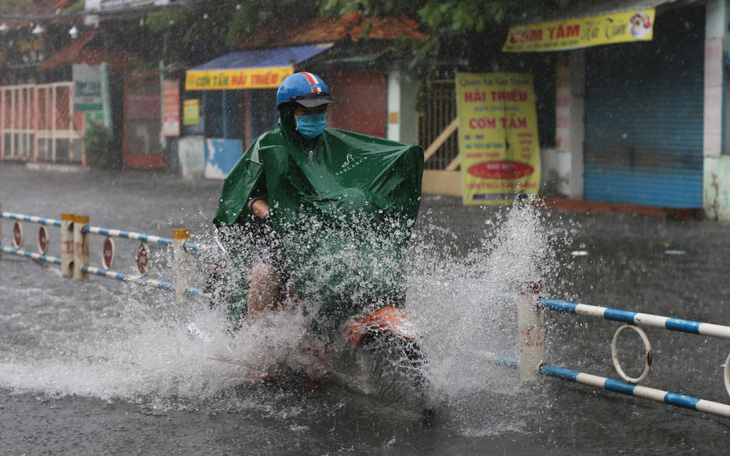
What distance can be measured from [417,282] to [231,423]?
1459 mm

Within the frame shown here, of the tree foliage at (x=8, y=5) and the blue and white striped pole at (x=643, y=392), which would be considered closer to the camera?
the blue and white striped pole at (x=643, y=392)

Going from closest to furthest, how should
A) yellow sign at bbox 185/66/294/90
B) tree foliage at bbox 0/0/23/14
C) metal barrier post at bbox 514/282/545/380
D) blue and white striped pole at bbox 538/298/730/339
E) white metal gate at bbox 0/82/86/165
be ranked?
blue and white striped pole at bbox 538/298/730/339, metal barrier post at bbox 514/282/545/380, yellow sign at bbox 185/66/294/90, white metal gate at bbox 0/82/86/165, tree foliage at bbox 0/0/23/14

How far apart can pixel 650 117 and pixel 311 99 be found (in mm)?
12679

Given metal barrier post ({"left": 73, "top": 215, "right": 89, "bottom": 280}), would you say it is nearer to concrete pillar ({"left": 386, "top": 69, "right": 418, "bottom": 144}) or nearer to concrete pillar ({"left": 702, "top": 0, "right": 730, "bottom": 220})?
concrete pillar ({"left": 702, "top": 0, "right": 730, "bottom": 220})

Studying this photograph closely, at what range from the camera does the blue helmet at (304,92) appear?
16.9 feet

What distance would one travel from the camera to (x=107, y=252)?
31.1ft

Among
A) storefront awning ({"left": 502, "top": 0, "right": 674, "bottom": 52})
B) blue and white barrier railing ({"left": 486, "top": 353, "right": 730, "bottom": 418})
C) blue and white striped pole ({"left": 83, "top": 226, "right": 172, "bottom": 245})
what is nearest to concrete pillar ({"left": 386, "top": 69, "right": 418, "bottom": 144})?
storefront awning ({"left": 502, "top": 0, "right": 674, "bottom": 52})

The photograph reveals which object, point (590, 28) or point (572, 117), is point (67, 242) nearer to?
point (590, 28)

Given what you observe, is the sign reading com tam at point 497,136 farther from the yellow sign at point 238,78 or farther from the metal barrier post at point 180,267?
the metal barrier post at point 180,267

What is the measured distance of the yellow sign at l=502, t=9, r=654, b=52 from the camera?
14508 millimetres

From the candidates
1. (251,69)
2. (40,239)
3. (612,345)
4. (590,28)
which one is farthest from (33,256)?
(251,69)

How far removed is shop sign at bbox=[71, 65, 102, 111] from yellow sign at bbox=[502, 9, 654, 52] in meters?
16.6

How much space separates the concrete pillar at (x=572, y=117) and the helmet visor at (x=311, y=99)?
44.7 feet

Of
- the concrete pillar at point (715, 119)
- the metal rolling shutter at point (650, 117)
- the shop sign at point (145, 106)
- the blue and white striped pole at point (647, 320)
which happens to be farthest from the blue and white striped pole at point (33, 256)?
the shop sign at point (145, 106)
